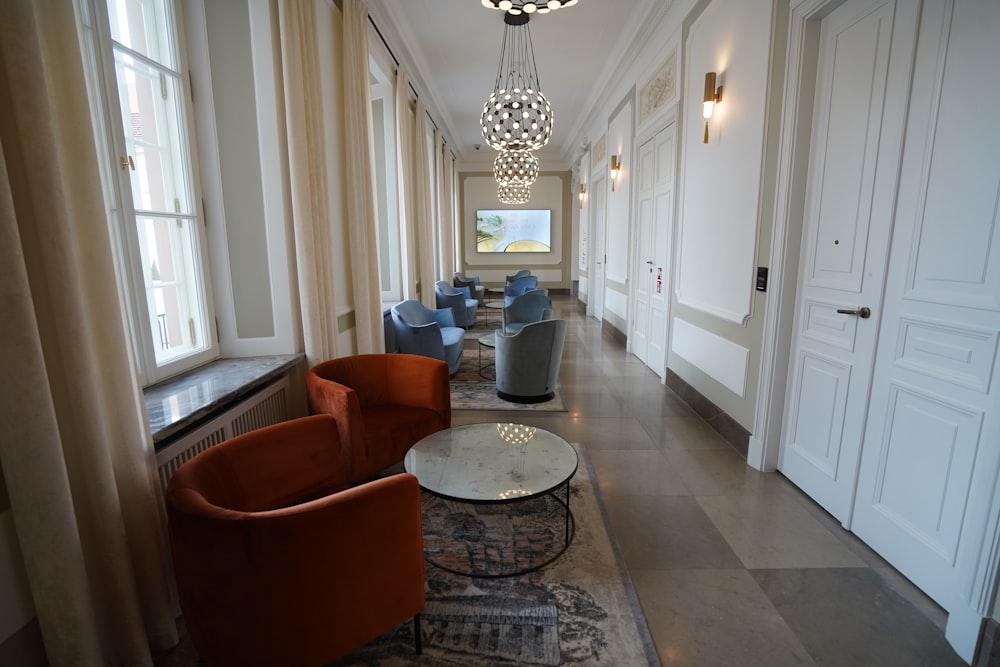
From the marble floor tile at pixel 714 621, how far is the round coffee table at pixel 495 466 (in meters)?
0.47

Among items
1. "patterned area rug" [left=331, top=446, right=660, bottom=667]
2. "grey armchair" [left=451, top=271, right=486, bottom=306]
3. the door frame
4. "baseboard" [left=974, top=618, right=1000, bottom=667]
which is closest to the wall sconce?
the door frame

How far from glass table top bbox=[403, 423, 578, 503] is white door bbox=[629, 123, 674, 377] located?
2742mm

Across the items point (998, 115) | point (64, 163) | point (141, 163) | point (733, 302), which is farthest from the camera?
point (733, 302)

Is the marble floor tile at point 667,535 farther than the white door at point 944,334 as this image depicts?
Yes

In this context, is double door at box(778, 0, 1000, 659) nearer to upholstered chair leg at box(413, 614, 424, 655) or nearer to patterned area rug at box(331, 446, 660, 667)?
patterned area rug at box(331, 446, 660, 667)

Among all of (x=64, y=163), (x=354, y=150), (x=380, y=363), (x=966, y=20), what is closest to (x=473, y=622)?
(x=380, y=363)

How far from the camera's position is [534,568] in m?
1.98

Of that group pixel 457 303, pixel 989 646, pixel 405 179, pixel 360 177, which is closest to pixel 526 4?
pixel 360 177

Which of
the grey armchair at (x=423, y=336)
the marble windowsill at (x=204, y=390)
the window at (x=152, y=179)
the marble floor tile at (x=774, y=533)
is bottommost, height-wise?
the marble floor tile at (x=774, y=533)

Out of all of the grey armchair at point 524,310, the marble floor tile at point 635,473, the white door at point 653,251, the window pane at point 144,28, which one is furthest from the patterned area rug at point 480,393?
the window pane at point 144,28

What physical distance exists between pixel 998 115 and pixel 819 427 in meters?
1.55

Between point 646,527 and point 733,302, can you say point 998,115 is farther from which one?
point 646,527

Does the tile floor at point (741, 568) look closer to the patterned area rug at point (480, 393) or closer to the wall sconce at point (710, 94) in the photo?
the patterned area rug at point (480, 393)

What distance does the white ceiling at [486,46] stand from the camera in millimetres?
4551
